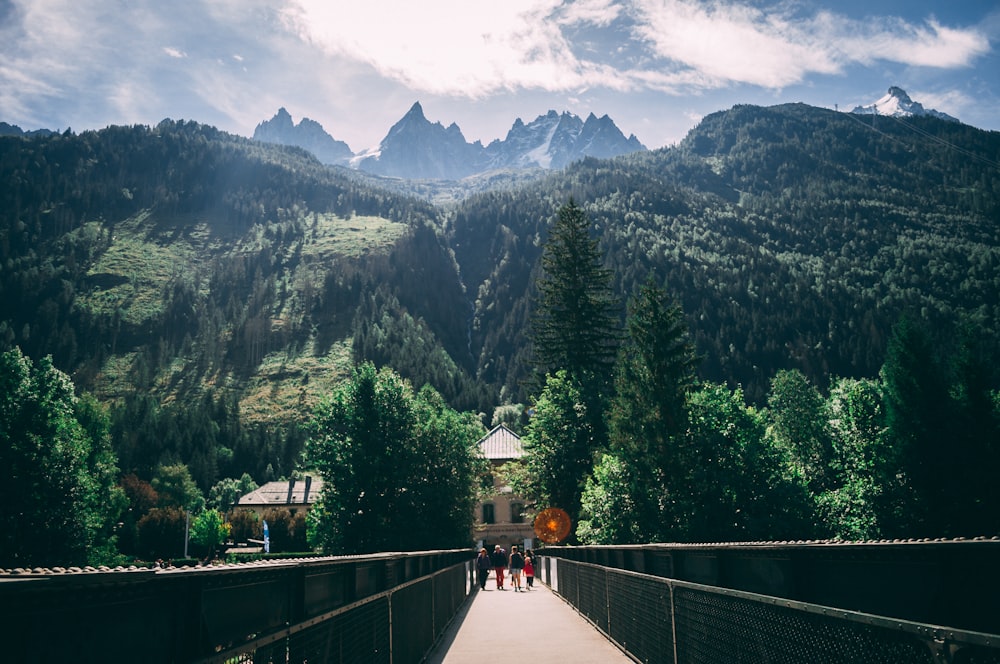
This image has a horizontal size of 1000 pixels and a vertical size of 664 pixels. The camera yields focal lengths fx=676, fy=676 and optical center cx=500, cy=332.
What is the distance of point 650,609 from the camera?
8.78 meters

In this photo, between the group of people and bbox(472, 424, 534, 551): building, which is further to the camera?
bbox(472, 424, 534, 551): building

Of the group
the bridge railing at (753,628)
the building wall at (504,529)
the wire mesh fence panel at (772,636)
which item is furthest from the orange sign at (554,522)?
the building wall at (504,529)

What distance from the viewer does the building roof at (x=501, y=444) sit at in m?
89.9

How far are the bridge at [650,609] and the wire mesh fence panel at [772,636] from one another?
1cm

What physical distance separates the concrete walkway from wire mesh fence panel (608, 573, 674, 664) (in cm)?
38

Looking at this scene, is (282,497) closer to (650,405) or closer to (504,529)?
(504,529)

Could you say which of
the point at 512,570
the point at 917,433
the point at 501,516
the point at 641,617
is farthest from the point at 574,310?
the point at 501,516

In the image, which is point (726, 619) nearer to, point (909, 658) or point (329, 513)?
point (909, 658)

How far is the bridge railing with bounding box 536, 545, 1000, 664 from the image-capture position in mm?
2785

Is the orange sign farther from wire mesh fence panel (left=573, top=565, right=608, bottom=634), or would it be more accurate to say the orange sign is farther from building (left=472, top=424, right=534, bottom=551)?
building (left=472, top=424, right=534, bottom=551)

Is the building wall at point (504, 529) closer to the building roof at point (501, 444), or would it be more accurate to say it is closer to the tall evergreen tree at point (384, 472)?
the building roof at point (501, 444)

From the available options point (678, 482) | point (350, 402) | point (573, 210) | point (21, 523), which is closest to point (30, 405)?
point (21, 523)

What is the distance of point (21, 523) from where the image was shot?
3425cm

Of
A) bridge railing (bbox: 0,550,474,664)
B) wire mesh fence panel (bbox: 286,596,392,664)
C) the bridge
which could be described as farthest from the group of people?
bridge railing (bbox: 0,550,474,664)
